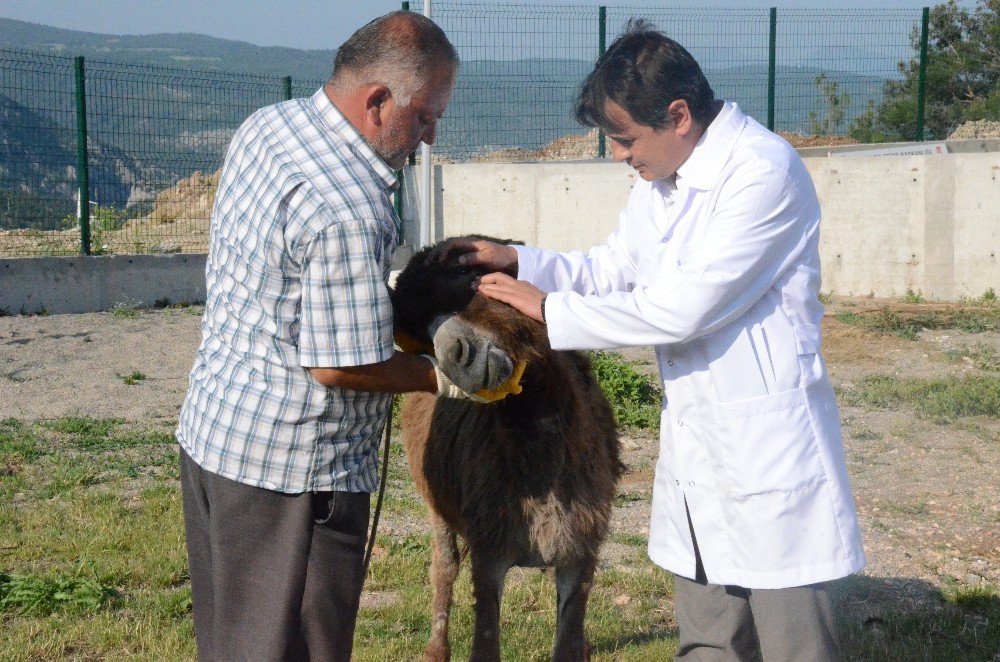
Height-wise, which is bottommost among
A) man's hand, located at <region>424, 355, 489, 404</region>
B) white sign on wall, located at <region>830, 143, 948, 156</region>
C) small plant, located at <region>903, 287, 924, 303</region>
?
small plant, located at <region>903, 287, 924, 303</region>

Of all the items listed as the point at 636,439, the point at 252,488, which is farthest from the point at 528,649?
the point at 636,439

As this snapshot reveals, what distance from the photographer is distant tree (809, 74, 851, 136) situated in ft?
55.5

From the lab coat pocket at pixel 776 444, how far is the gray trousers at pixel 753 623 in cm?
31

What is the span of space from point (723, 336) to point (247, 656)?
1638mm

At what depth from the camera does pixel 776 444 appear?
9.18 ft

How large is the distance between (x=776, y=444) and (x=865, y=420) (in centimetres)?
575

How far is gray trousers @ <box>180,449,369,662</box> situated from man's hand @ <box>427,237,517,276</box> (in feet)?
3.06

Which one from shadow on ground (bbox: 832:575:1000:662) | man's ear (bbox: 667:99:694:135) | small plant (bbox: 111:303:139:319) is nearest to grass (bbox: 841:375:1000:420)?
shadow on ground (bbox: 832:575:1000:662)

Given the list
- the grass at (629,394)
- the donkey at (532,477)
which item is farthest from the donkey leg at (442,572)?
the grass at (629,394)

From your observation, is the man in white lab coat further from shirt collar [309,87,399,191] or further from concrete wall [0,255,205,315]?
concrete wall [0,255,205,315]

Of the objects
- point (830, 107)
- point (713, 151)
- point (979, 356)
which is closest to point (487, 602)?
point (713, 151)

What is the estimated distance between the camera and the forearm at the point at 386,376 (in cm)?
267

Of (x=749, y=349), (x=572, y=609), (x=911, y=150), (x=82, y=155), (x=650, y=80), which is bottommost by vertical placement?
(x=572, y=609)

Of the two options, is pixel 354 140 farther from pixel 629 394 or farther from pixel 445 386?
pixel 629 394
